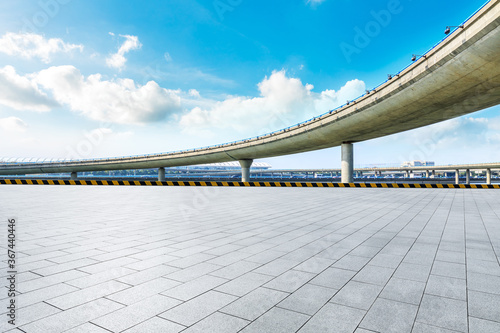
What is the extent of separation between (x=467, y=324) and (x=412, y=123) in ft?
108

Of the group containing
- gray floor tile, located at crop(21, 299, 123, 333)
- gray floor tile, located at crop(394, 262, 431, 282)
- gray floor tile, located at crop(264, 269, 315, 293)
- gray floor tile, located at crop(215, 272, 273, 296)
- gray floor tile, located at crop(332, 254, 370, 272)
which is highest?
gray floor tile, located at crop(21, 299, 123, 333)

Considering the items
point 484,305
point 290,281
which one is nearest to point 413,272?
point 484,305

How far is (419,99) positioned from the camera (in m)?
24.6

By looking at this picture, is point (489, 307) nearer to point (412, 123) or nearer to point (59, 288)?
point (59, 288)

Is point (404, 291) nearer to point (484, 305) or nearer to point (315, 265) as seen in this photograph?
point (484, 305)

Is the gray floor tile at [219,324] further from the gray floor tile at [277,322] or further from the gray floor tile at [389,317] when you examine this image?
the gray floor tile at [389,317]

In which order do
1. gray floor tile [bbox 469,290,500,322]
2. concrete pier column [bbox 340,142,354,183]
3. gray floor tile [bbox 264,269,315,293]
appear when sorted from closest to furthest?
gray floor tile [bbox 469,290,500,322]
gray floor tile [bbox 264,269,315,293]
concrete pier column [bbox 340,142,354,183]

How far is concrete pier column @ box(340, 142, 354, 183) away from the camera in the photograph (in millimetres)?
37344

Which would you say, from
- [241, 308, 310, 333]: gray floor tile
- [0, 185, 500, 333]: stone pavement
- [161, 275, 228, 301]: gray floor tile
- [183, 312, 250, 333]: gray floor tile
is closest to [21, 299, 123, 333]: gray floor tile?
[0, 185, 500, 333]: stone pavement

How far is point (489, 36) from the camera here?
652 inches

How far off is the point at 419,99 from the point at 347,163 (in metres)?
14.7

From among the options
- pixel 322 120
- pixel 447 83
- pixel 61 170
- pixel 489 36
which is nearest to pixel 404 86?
pixel 447 83

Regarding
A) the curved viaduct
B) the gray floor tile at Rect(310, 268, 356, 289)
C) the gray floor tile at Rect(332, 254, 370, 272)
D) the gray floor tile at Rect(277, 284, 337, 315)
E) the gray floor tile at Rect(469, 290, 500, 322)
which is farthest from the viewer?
the curved viaduct

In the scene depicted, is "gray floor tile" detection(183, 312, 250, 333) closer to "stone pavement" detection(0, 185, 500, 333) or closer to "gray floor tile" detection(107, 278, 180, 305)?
"stone pavement" detection(0, 185, 500, 333)
